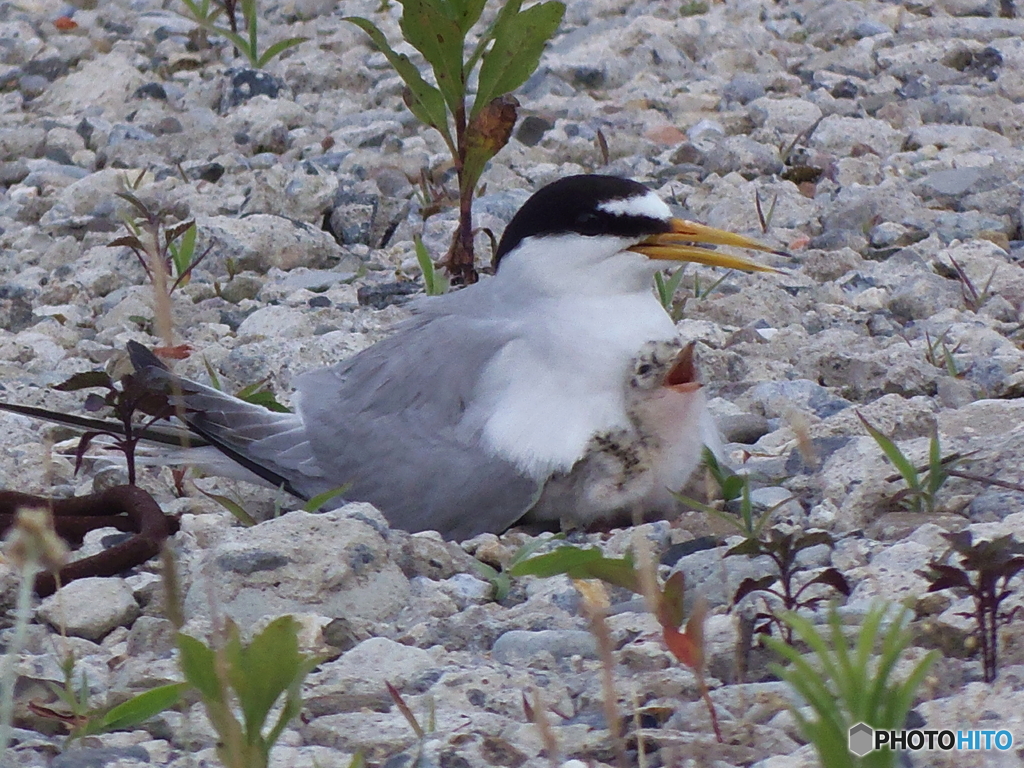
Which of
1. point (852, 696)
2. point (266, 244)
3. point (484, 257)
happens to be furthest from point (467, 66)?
point (852, 696)

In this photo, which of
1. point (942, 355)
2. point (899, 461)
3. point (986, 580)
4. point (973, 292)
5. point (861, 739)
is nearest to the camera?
point (861, 739)

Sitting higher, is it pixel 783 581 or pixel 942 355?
pixel 942 355

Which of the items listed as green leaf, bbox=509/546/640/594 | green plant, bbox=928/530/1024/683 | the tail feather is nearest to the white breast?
the tail feather

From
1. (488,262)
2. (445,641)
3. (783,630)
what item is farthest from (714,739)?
(488,262)

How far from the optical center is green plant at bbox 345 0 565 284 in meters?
4.17

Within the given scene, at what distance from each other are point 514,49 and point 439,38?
22 cm

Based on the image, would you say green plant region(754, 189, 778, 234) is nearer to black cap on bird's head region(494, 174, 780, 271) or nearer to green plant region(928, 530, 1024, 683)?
black cap on bird's head region(494, 174, 780, 271)

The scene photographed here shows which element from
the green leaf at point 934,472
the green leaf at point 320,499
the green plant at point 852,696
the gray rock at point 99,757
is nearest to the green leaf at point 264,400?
the green leaf at point 320,499

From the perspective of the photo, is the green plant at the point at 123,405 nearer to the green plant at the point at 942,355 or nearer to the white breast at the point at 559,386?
the white breast at the point at 559,386

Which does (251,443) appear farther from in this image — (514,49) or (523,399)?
(514,49)

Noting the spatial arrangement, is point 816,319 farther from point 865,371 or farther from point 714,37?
point 714,37

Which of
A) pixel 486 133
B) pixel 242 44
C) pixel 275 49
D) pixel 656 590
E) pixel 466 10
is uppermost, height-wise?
pixel 242 44

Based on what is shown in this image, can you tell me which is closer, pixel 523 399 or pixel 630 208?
pixel 523 399

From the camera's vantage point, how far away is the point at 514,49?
13.9 ft
